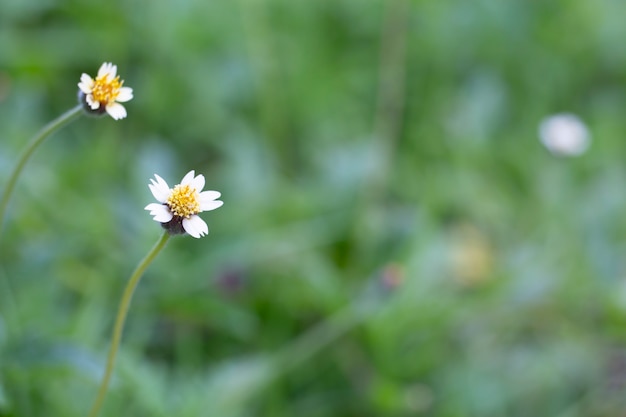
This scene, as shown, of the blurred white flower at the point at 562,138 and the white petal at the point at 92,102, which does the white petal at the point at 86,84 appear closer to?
the white petal at the point at 92,102

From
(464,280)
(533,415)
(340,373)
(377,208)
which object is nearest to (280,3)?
(377,208)

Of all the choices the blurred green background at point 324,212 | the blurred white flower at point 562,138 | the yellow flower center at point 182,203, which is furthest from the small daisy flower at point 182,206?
the blurred white flower at point 562,138

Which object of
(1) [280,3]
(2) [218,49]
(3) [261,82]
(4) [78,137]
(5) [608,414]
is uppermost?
(1) [280,3]

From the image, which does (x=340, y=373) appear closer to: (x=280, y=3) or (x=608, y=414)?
(x=608, y=414)

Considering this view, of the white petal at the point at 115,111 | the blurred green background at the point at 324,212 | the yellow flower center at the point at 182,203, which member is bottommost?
the yellow flower center at the point at 182,203

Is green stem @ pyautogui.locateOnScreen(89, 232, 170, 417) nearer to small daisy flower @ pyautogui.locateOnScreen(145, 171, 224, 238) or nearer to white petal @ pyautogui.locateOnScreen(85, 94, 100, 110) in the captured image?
small daisy flower @ pyautogui.locateOnScreen(145, 171, 224, 238)

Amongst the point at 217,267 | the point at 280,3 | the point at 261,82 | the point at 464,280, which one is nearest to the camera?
the point at 217,267

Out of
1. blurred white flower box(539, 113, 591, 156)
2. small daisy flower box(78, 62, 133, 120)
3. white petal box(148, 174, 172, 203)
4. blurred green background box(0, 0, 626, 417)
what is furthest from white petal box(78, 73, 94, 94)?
blurred white flower box(539, 113, 591, 156)
